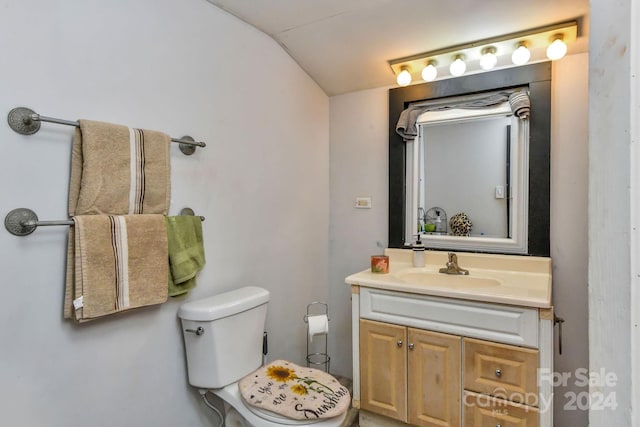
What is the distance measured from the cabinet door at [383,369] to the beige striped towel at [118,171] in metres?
1.12

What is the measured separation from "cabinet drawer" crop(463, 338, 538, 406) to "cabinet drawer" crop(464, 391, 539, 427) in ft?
0.09

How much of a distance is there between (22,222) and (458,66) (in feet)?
6.52

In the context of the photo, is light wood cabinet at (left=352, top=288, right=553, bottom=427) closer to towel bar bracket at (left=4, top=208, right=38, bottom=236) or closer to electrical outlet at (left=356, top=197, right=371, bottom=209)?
electrical outlet at (left=356, top=197, right=371, bottom=209)

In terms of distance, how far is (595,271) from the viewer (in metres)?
0.41

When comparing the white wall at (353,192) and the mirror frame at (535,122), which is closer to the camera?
the mirror frame at (535,122)

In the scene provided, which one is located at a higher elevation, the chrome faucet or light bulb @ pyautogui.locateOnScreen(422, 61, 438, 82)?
light bulb @ pyautogui.locateOnScreen(422, 61, 438, 82)

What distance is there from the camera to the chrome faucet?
1.85 meters

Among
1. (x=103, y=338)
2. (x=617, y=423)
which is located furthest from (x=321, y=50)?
(x=617, y=423)

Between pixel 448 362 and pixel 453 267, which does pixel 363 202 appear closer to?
pixel 453 267

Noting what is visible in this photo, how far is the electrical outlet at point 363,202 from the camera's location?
7.33ft

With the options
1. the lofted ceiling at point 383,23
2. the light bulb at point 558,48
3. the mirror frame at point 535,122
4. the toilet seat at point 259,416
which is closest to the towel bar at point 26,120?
the lofted ceiling at point 383,23

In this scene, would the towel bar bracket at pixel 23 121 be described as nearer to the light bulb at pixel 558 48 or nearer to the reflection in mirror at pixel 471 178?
the reflection in mirror at pixel 471 178

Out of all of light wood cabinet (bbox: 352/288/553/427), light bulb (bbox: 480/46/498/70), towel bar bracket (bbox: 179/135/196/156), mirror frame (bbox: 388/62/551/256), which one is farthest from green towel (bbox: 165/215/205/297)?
light bulb (bbox: 480/46/498/70)

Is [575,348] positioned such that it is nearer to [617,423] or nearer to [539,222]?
[539,222]
